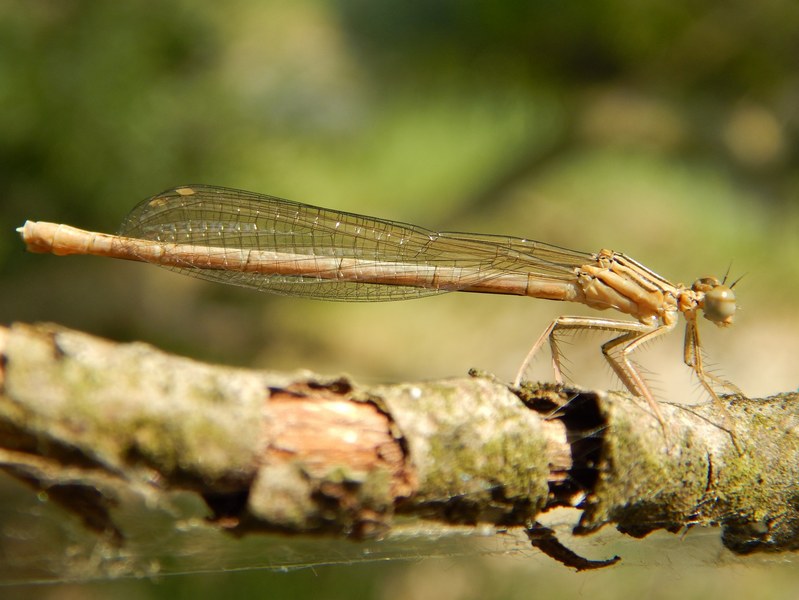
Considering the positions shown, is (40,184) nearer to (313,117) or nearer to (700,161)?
(313,117)

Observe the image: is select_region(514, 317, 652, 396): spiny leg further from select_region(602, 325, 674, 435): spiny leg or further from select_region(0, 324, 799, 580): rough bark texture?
select_region(0, 324, 799, 580): rough bark texture

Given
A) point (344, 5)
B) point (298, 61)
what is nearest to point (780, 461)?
point (344, 5)

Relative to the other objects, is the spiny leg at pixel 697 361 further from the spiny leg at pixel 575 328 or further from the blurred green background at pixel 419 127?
the blurred green background at pixel 419 127

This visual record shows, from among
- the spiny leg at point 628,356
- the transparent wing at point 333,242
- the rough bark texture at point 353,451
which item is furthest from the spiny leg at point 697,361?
the transparent wing at point 333,242

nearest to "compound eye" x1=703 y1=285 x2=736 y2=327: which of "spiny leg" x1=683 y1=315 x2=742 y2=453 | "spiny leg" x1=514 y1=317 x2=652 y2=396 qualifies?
"spiny leg" x1=683 y1=315 x2=742 y2=453

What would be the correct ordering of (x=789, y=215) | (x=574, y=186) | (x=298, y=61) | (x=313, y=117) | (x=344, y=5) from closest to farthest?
(x=789, y=215) < (x=344, y=5) < (x=313, y=117) < (x=298, y=61) < (x=574, y=186)
